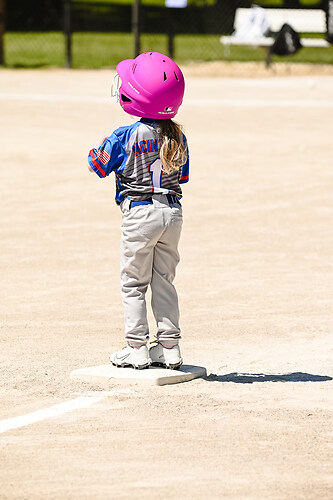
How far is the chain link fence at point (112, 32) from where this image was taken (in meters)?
27.5

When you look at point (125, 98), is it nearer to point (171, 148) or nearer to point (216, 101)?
point (171, 148)

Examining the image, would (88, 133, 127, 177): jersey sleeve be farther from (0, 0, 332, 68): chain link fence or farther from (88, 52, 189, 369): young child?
(0, 0, 332, 68): chain link fence

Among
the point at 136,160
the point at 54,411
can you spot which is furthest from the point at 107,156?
the point at 54,411

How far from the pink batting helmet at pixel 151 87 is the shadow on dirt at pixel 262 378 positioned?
1.44m

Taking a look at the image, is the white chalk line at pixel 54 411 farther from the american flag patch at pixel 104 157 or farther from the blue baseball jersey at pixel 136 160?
the american flag patch at pixel 104 157

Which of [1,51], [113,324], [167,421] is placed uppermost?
[167,421]

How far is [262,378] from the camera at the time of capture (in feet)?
19.6

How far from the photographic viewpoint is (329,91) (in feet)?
69.5

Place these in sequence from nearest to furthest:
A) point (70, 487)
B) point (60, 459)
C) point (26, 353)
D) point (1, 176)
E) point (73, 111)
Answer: point (70, 487) → point (60, 459) → point (26, 353) → point (1, 176) → point (73, 111)

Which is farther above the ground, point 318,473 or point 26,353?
point 318,473

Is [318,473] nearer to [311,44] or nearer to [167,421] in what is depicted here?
[167,421]

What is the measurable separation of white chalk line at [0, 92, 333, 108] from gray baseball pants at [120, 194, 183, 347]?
13391 millimetres

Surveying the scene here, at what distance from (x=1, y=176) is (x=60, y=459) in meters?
9.22

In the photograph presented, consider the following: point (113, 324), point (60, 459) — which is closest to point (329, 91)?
point (113, 324)
